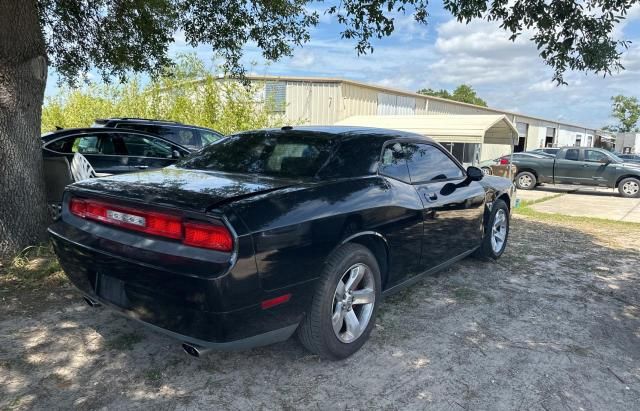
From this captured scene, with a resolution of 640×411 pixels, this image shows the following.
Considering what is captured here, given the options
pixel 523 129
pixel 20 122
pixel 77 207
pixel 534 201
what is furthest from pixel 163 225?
pixel 523 129

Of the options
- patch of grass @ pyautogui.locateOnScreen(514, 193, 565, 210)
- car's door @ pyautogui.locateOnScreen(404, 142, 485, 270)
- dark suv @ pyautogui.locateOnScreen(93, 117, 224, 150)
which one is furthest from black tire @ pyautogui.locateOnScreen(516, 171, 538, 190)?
car's door @ pyautogui.locateOnScreen(404, 142, 485, 270)

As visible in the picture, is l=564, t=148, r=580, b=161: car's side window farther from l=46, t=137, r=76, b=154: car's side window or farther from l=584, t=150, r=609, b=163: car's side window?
l=46, t=137, r=76, b=154: car's side window

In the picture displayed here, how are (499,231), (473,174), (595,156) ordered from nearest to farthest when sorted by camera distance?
(473,174) → (499,231) → (595,156)

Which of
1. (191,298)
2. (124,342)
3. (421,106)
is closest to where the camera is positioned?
(191,298)

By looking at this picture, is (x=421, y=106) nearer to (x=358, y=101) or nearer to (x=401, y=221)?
(x=358, y=101)

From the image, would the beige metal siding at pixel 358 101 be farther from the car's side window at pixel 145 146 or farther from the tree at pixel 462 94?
the tree at pixel 462 94

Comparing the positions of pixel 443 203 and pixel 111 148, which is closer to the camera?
pixel 443 203

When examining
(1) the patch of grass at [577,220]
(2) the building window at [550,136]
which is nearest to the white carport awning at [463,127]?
(1) the patch of grass at [577,220]

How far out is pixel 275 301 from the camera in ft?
8.21

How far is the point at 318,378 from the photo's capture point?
2.81 metres

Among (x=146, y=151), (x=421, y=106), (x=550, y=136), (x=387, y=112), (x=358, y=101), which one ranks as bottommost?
(x=146, y=151)

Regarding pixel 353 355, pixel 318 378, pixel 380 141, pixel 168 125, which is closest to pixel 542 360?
pixel 353 355

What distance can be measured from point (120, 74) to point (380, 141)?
275 inches

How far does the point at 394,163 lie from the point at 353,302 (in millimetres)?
1229
